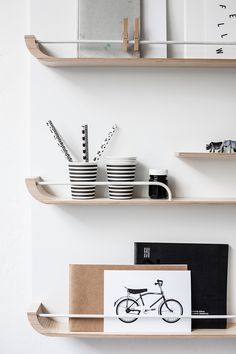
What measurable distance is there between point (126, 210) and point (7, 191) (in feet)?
1.12

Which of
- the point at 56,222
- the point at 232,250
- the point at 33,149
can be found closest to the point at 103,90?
the point at 33,149

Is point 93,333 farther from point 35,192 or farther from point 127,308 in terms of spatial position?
point 35,192

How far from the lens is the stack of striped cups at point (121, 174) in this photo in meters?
1.45

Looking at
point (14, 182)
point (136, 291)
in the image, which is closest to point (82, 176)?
point (14, 182)

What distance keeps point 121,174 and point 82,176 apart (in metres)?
0.10

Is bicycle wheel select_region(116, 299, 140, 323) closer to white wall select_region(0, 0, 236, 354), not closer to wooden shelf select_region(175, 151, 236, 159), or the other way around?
white wall select_region(0, 0, 236, 354)

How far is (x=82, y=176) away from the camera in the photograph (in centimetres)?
144

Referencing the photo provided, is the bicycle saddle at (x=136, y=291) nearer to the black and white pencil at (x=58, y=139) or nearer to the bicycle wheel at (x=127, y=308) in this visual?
the bicycle wheel at (x=127, y=308)

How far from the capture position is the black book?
151 centimetres

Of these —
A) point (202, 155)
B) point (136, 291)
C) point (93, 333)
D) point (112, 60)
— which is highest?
point (112, 60)

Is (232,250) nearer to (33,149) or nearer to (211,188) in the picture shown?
(211,188)

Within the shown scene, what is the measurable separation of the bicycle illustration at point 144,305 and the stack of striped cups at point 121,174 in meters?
0.26

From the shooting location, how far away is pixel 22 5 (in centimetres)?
154

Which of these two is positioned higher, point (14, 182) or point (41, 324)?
point (14, 182)
